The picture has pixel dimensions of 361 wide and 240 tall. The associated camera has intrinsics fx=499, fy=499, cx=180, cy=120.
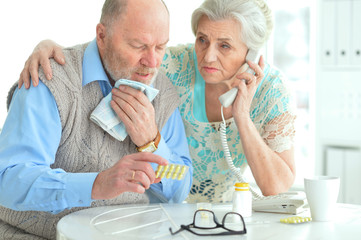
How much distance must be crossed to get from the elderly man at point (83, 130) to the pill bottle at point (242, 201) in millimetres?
242

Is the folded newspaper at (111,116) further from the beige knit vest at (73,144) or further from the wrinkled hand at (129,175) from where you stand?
the wrinkled hand at (129,175)

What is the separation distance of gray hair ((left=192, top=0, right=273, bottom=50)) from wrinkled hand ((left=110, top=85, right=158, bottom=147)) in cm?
54

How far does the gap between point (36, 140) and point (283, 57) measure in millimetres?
4407

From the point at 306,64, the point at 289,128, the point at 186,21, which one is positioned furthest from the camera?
the point at 306,64

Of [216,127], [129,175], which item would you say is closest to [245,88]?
[216,127]

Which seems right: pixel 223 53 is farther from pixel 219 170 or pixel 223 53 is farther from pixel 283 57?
pixel 283 57

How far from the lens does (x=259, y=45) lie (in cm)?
205

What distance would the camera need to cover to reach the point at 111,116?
1608mm

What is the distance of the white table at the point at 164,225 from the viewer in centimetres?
120

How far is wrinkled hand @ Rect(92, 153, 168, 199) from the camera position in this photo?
1.32 m

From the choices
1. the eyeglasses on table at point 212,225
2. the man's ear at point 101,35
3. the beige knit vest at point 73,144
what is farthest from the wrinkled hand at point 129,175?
the man's ear at point 101,35

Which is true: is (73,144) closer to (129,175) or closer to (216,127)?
(129,175)

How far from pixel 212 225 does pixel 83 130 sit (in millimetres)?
567

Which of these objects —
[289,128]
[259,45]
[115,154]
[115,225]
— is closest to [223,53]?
[259,45]
